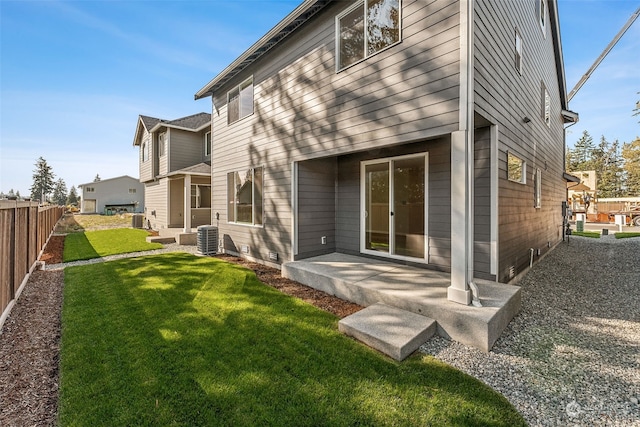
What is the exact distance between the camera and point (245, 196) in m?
7.97

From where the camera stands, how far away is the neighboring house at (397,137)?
3936 mm

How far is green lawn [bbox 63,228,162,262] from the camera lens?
8.54m

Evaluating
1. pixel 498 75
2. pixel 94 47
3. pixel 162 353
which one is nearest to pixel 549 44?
pixel 498 75

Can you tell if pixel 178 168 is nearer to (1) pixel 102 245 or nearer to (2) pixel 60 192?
(1) pixel 102 245

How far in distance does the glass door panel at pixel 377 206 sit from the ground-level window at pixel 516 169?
2.22 metres

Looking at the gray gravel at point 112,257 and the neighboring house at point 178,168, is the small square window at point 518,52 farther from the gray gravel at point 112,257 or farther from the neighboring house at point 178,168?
the neighboring house at point 178,168

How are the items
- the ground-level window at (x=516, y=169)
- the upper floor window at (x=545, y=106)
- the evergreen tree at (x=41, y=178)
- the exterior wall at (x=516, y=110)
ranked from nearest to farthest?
the exterior wall at (x=516, y=110) → the ground-level window at (x=516, y=169) → the upper floor window at (x=545, y=106) → the evergreen tree at (x=41, y=178)

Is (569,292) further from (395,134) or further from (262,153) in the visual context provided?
(262,153)

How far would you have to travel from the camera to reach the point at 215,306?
4.35 m

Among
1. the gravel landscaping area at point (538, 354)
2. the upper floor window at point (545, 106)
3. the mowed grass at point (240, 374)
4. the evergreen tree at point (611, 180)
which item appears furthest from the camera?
the evergreen tree at point (611, 180)

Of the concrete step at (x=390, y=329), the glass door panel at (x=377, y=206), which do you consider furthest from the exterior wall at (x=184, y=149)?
the concrete step at (x=390, y=329)

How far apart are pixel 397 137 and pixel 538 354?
3.29 metres

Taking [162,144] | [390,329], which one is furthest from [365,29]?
[162,144]

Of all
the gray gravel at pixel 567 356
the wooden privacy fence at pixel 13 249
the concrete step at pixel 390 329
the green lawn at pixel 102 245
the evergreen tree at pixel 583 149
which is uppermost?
the evergreen tree at pixel 583 149
